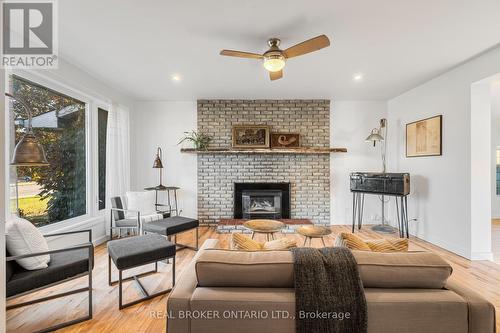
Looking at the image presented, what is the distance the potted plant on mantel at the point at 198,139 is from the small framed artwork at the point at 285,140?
4.33 feet

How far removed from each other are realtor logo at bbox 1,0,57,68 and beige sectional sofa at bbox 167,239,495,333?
7.67 feet

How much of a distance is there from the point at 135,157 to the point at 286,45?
3.79m

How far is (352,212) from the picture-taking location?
16.3 feet

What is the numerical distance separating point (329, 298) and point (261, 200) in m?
3.81

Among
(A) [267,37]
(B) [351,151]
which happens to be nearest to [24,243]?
(A) [267,37]

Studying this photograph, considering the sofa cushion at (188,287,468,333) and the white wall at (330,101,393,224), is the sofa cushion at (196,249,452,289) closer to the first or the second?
the sofa cushion at (188,287,468,333)

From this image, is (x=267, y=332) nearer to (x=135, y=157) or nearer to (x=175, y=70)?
(x=175, y=70)

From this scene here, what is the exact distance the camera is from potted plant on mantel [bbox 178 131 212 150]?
4.77m

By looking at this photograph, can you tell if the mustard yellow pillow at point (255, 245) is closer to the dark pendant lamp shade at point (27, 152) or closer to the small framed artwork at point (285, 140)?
the dark pendant lamp shade at point (27, 152)

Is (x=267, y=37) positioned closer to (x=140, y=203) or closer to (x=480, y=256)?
(x=140, y=203)

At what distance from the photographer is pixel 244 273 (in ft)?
3.97

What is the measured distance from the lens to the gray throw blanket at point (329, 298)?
1.11 metres

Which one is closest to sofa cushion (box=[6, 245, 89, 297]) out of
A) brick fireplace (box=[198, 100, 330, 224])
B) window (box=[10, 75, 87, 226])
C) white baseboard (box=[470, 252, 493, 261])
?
window (box=[10, 75, 87, 226])

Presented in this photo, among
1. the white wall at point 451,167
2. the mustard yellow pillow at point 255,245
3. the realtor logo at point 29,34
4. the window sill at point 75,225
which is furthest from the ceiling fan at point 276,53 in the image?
the window sill at point 75,225
